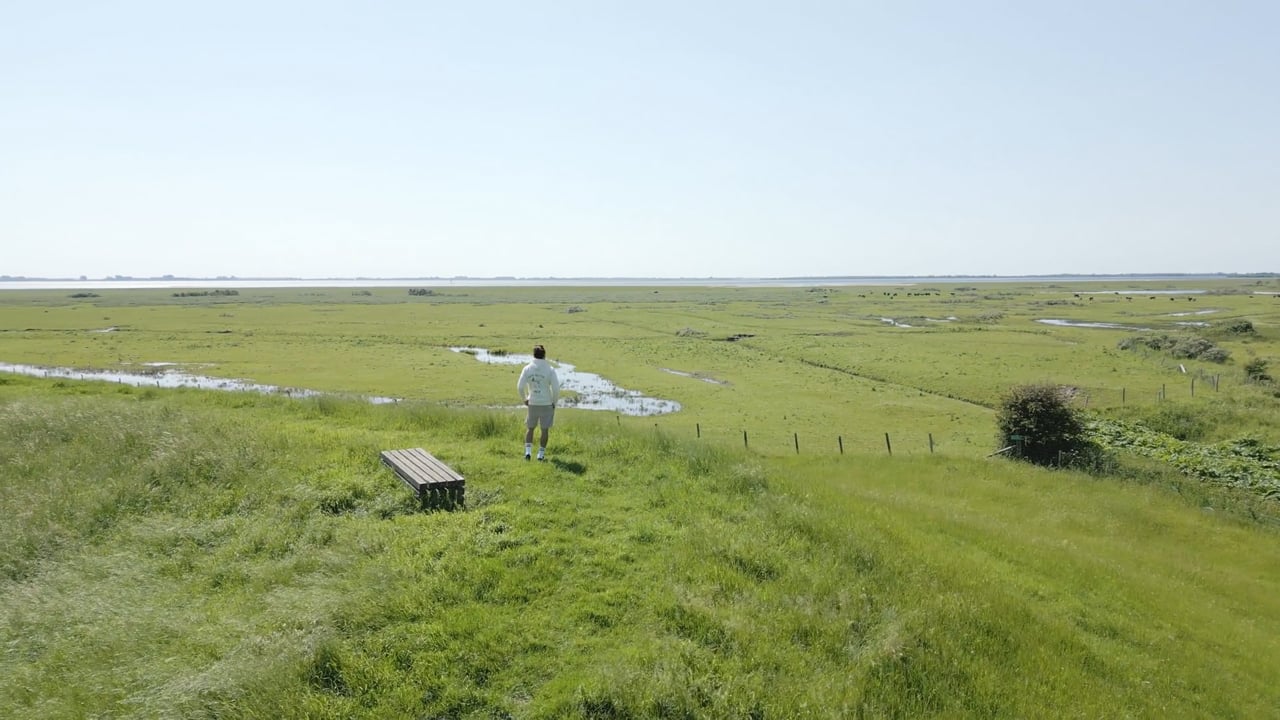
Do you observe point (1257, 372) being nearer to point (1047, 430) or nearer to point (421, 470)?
point (1047, 430)

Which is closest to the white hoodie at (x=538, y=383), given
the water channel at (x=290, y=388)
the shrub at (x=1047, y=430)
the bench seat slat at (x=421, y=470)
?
the bench seat slat at (x=421, y=470)

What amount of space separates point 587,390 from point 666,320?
171ft

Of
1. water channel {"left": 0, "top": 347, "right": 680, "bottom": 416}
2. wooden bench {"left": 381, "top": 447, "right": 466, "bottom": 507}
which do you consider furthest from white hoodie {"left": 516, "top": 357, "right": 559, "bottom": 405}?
water channel {"left": 0, "top": 347, "right": 680, "bottom": 416}

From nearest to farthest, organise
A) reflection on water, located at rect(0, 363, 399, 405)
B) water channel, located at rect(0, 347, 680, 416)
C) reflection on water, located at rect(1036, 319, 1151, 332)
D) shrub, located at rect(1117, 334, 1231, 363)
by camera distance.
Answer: water channel, located at rect(0, 347, 680, 416) → reflection on water, located at rect(0, 363, 399, 405) → shrub, located at rect(1117, 334, 1231, 363) → reflection on water, located at rect(1036, 319, 1151, 332)

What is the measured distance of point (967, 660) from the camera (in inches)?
332

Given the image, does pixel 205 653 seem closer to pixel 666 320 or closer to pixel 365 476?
pixel 365 476

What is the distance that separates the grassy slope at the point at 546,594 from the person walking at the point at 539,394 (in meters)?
0.86

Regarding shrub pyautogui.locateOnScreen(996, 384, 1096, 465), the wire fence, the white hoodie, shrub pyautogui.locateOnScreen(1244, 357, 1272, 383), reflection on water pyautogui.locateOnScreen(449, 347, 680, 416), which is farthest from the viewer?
shrub pyautogui.locateOnScreen(1244, 357, 1272, 383)

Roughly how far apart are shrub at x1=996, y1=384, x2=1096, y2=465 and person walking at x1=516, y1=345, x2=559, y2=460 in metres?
20.9

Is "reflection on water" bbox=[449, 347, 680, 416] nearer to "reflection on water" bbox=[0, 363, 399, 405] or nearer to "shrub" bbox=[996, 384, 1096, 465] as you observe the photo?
"reflection on water" bbox=[0, 363, 399, 405]

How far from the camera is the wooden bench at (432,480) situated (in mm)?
11125

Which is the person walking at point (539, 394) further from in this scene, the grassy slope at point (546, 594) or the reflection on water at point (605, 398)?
the reflection on water at point (605, 398)

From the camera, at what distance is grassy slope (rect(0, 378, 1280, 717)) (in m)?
6.96

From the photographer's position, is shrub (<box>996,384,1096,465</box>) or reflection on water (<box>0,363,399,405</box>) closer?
shrub (<box>996,384,1096,465</box>)
